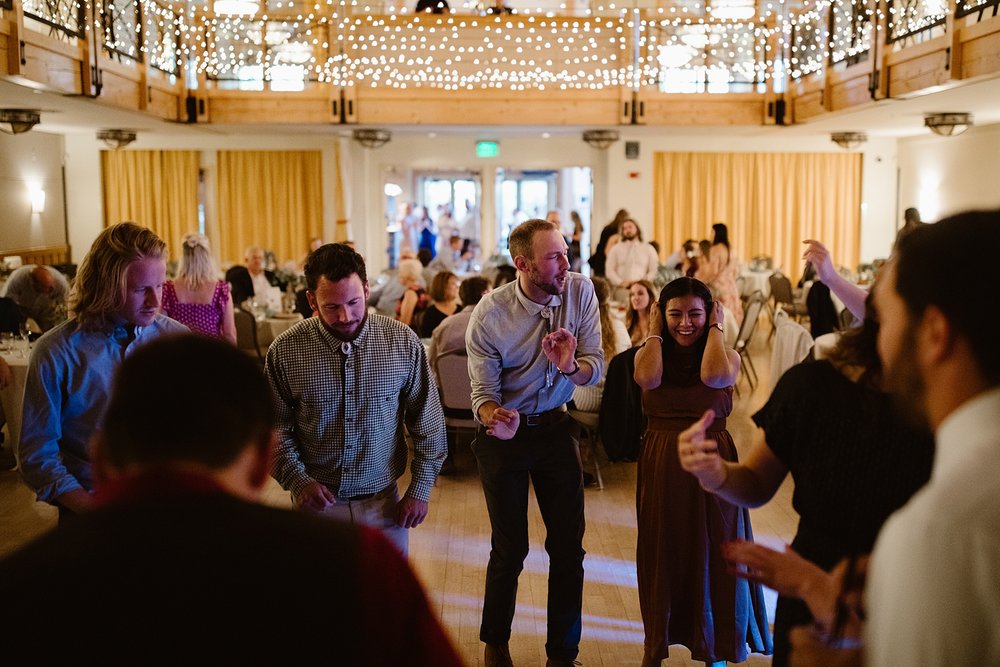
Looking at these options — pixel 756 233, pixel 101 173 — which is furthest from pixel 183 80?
pixel 756 233

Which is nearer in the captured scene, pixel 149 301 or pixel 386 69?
pixel 149 301

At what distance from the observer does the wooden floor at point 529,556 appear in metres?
4.09

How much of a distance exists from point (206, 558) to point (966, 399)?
0.89 metres

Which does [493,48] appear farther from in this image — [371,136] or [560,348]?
[560,348]

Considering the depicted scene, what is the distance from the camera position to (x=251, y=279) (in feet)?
33.9

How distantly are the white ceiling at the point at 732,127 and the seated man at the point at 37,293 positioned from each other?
64.5 inches

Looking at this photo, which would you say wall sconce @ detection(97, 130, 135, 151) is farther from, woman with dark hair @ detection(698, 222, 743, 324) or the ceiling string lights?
woman with dark hair @ detection(698, 222, 743, 324)

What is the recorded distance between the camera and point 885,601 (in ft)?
3.88

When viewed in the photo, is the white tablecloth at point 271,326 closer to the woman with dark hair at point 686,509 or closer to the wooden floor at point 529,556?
the wooden floor at point 529,556

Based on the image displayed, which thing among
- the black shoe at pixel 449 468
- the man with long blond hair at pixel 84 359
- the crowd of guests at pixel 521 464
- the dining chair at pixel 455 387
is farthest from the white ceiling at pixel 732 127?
the man with long blond hair at pixel 84 359

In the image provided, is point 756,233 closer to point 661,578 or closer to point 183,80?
point 183,80

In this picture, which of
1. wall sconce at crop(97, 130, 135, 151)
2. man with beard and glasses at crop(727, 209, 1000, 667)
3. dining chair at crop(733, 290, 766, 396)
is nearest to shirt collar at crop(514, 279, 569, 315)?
man with beard and glasses at crop(727, 209, 1000, 667)

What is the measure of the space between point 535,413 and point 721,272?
690 cm

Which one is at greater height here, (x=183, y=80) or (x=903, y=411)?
(x=183, y=80)
